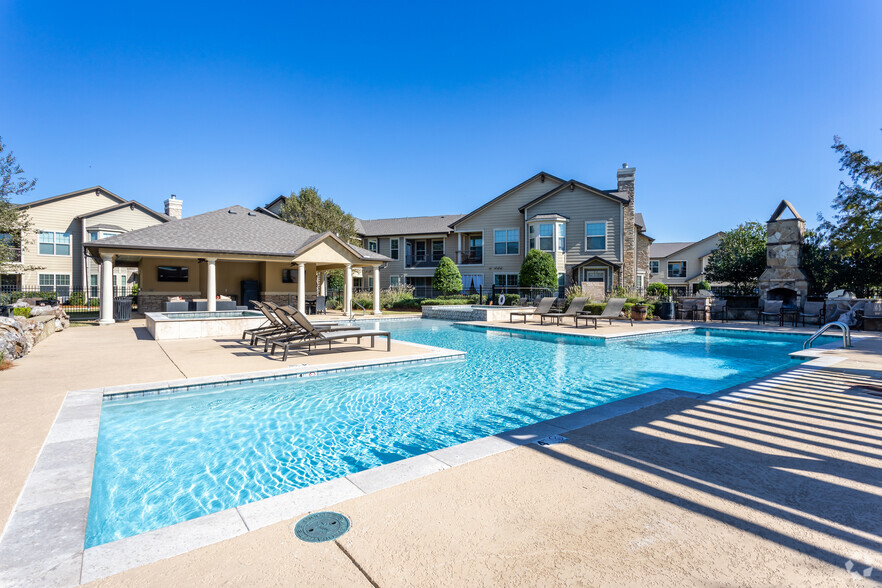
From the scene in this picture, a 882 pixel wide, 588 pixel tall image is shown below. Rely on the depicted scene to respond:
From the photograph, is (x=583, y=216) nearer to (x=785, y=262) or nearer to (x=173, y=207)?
(x=785, y=262)

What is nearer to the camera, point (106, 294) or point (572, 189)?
point (106, 294)

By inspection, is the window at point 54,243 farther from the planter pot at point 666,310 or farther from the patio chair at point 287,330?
the planter pot at point 666,310

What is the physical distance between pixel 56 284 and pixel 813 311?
1578 inches

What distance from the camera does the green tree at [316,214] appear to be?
3141 centimetres

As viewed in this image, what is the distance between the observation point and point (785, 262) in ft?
58.7

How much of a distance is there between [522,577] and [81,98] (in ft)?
68.6

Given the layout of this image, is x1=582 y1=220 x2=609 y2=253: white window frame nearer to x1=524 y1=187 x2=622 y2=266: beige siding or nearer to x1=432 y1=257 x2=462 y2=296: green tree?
x1=524 y1=187 x2=622 y2=266: beige siding

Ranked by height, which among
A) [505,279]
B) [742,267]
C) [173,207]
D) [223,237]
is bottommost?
[505,279]

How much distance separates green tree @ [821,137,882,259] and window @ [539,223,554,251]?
43.3 ft

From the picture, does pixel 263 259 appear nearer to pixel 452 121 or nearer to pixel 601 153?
pixel 452 121

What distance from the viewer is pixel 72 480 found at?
3162mm

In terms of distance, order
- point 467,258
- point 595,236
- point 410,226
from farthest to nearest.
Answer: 1. point 410,226
2. point 467,258
3. point 595,236

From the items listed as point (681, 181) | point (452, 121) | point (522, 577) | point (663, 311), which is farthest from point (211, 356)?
point (681, 181)

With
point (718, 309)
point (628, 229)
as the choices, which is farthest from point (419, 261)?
point (718, 309)
